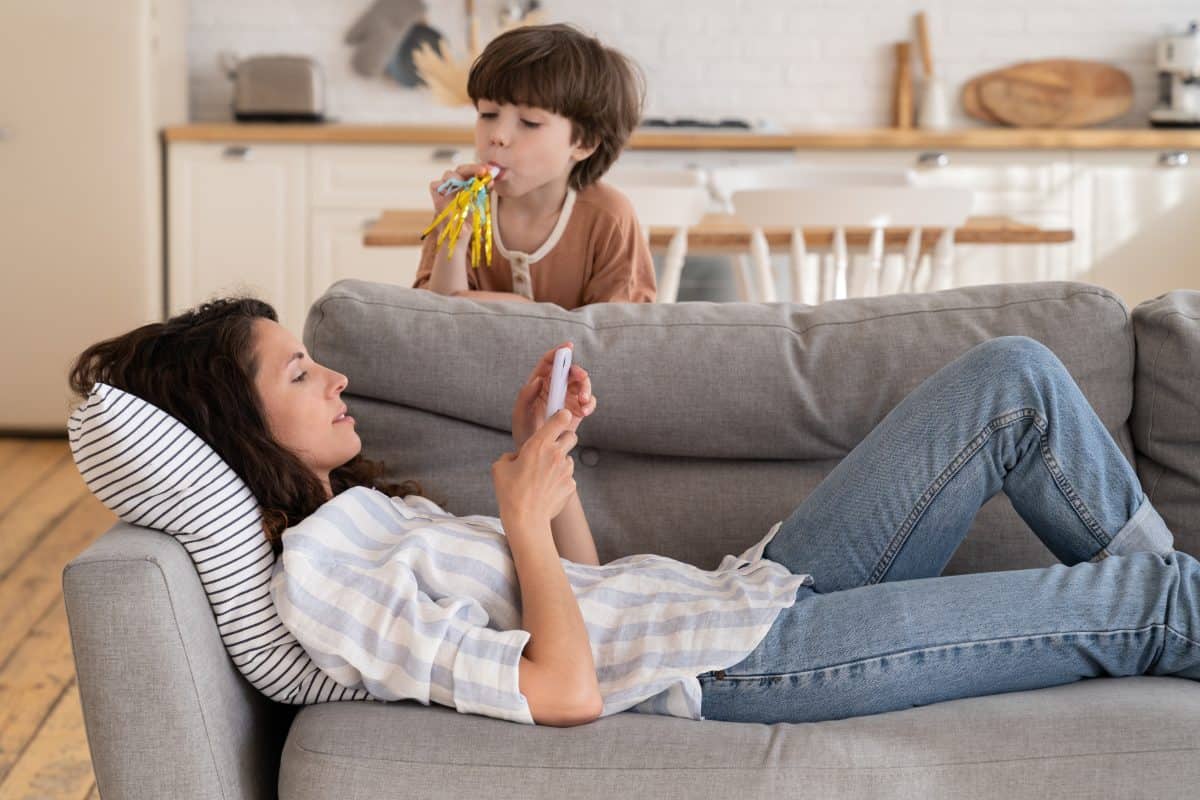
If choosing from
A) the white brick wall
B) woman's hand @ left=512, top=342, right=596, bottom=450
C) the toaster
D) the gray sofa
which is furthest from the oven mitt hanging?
woman's hand @ left=512, top=342, right=596, bottom=450

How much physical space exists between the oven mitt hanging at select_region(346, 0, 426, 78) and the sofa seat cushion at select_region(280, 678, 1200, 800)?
4196 millimetres

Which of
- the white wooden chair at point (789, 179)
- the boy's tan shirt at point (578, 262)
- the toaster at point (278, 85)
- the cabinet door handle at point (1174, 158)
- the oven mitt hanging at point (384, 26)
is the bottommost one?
the boy's tan shirt at point (578, 262)

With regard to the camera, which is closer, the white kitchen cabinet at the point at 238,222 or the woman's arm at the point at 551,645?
the woman's arm at the point at 551,645

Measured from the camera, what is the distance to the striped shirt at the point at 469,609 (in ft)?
4.80

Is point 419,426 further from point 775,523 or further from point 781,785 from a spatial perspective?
point 781,785

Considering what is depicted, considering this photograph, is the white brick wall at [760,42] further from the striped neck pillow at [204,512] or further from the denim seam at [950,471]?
the striped neck pillow at [204,512]

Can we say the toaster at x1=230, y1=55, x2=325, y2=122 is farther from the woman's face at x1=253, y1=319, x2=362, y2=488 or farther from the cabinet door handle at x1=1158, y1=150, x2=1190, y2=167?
the woman's face at x1=253, y1=319, x2=362, y2=488

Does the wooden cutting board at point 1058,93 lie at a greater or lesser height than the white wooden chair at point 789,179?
greater

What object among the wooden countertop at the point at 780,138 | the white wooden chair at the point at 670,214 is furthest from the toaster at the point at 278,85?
the white wooden chair at the point at 670,214

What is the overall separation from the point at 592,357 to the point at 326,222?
3130 millimetres

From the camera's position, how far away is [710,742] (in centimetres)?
146

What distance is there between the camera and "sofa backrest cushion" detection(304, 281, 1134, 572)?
1.96 meters

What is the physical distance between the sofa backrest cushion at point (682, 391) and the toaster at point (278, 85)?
10.4 ft

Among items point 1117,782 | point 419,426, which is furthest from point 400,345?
point 1117,782
